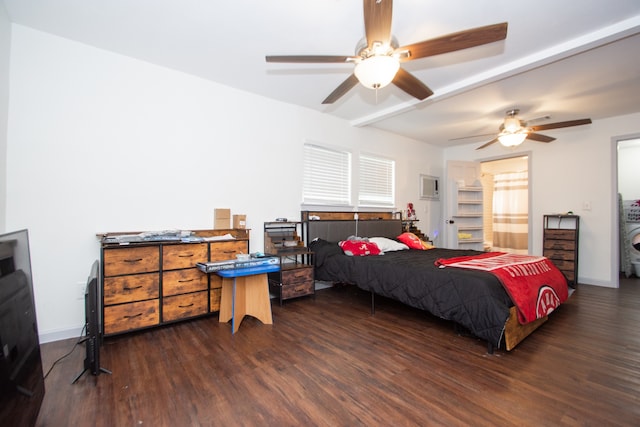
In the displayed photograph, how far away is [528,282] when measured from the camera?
2691mm

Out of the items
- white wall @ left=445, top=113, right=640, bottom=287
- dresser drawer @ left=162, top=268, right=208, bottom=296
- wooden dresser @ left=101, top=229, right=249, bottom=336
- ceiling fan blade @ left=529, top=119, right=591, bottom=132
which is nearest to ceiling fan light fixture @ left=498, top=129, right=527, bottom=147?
ceiling fan blade @ left=529, top=119, right=591, bottom=132

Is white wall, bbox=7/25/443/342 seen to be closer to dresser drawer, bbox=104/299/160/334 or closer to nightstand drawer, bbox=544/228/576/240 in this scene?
dresser drawer, bbox=104/299/160/334

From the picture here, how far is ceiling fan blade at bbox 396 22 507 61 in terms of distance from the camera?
1815 millimetres

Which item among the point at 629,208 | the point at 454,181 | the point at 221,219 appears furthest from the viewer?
the point at 454,181

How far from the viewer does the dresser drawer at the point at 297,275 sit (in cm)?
359

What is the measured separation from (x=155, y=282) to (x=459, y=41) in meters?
3.24

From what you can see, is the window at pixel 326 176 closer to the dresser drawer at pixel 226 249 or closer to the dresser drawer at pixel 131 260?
the dresser drawer at pixel 226 249

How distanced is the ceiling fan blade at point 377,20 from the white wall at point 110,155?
2.27 m

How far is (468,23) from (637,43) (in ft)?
5.74

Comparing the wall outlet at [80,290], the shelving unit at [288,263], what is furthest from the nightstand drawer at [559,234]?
the wall outlet at [80,290]

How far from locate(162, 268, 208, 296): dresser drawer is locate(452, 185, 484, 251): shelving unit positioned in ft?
16.9

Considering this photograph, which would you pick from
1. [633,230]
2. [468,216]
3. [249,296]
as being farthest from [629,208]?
[249,296]

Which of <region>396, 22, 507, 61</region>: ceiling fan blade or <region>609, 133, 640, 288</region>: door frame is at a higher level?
<region>396, 22, 507, 61</region>: ceiling fan blade

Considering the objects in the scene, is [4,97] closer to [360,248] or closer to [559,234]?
[360,248]
